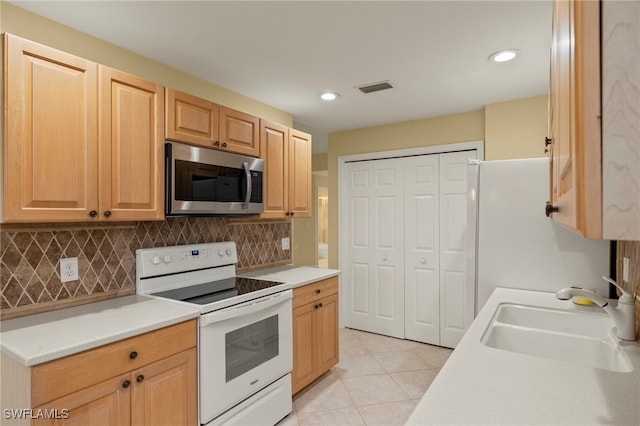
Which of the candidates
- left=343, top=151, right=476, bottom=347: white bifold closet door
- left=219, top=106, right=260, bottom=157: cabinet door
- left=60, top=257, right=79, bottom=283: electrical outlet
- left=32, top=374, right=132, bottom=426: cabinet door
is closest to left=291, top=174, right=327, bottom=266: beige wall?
left=343, top=151, right=476, bottom=347: white bifold closet door

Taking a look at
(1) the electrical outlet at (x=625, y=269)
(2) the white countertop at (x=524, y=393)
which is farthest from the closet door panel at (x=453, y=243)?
(2) the white countertop at (x=524, y=393)

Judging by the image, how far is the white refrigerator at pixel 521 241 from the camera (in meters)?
2.05

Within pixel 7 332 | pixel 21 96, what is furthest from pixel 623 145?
pixel 7 332

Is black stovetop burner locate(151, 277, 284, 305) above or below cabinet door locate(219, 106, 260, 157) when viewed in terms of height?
below

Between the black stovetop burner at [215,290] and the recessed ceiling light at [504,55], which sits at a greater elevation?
the recessed ceiling light at [504,55]

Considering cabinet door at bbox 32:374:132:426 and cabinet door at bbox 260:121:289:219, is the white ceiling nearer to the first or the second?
cabinet door at bbox 260:121:289:219

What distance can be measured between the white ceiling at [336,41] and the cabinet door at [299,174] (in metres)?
0.38

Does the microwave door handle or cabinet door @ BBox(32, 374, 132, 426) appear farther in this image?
the microwave door handle

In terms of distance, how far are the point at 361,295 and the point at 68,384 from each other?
125 inches

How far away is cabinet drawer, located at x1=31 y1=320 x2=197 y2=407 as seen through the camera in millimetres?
1270

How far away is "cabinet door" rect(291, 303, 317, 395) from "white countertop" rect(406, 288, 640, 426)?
1.53m

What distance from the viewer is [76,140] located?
163 centimetres

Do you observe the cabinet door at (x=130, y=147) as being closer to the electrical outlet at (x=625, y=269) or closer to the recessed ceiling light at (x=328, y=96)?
the recessed ceiling light at (x=328, y=96)

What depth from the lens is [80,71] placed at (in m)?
1.66
